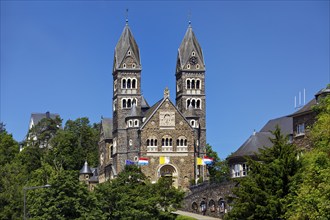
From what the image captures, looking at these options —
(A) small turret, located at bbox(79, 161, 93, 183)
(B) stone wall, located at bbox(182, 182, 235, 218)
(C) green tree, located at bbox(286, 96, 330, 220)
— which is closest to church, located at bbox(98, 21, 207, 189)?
Answer: (A) small turret, located at bbox(79, 161, 93, 183)

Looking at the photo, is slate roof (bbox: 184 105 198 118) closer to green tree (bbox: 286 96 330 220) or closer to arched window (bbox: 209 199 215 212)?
arched window (bbox: 209 199 215 212)

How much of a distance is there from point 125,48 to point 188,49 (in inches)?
363

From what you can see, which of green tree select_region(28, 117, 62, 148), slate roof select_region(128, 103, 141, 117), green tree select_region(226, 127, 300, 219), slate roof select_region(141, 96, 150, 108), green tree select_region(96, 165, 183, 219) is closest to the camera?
green tree select_region(226, 127, 300, 219)

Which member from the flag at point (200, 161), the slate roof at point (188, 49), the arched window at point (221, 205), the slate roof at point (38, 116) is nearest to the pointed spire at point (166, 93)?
the slate roof at point (188, 49)

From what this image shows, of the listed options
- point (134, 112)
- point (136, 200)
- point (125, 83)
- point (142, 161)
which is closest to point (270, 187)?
point (136, 200)

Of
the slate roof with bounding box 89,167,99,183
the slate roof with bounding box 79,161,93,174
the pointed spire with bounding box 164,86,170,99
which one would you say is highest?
the pointed spire with bounding box 164,86,170,99

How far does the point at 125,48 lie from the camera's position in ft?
347

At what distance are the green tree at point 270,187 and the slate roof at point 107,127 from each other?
2489 inches

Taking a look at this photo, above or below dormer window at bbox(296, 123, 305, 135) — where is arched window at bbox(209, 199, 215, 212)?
below

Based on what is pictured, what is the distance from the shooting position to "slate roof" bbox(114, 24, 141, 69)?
10544cm

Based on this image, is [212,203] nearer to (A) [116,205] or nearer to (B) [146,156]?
(A) [116,205]

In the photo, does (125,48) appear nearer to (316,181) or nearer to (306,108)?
(306,108)

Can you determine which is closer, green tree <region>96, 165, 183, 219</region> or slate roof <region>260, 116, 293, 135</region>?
green tree <region>96, 165, 183, 219</region>

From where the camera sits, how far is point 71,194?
2549 inches
